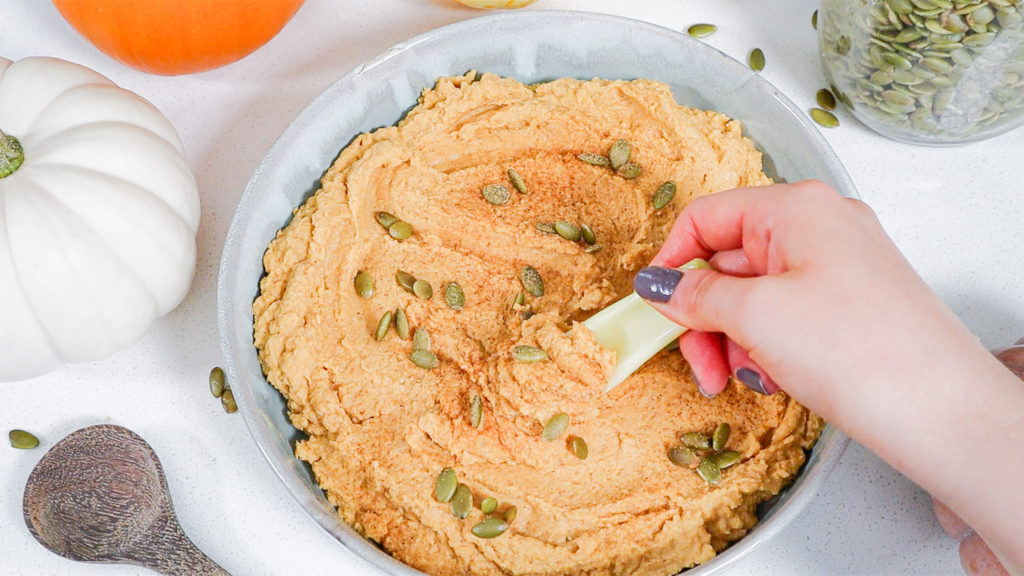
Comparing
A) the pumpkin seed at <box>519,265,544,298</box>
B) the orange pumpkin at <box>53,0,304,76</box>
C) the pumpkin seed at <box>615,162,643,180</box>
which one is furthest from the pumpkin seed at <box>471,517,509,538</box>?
the orange pumpkin at <box>53,0,304,76</box>

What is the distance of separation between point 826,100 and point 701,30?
0.85ft

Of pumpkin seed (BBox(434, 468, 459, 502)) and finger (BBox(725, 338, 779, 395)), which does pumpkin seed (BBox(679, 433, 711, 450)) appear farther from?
pumpkin seed (BBox(434, 468, 459, 502))

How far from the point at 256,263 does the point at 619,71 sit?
0.66 metres

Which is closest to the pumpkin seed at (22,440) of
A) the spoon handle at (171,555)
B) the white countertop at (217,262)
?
the white countertop at (217,262)

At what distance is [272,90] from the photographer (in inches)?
64.2

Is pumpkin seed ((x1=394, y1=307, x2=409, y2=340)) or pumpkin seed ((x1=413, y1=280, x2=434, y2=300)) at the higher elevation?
pumpkin seed ((x1=413, y1=280, x2=434, y2=300))

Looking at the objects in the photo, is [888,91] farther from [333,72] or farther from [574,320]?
[333,72]

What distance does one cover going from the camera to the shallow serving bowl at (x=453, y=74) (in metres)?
1.29

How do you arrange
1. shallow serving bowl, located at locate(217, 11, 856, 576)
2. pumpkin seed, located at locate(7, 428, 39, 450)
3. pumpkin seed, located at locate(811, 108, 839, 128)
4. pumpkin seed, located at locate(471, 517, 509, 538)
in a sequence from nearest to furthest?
pumpkin seed, located at locate(471, 517, 509, 538)
shallow serving bowl, located at locate(217, 11, 856, 576)
pumpkin seed, located at locate(7, 428, 39, 450)
pumpkin seed, located at locate(811, 108, 839, 128)

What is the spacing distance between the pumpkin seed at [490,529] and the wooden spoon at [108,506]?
41 centimetres

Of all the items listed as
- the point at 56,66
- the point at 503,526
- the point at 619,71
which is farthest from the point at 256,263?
the point at 619,71

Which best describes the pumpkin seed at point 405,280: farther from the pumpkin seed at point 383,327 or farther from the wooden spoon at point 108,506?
the wooden spoon at point 108,506

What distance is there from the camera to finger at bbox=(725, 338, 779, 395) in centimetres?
115

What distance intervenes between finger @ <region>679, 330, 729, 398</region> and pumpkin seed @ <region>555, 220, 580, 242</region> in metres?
0.24
